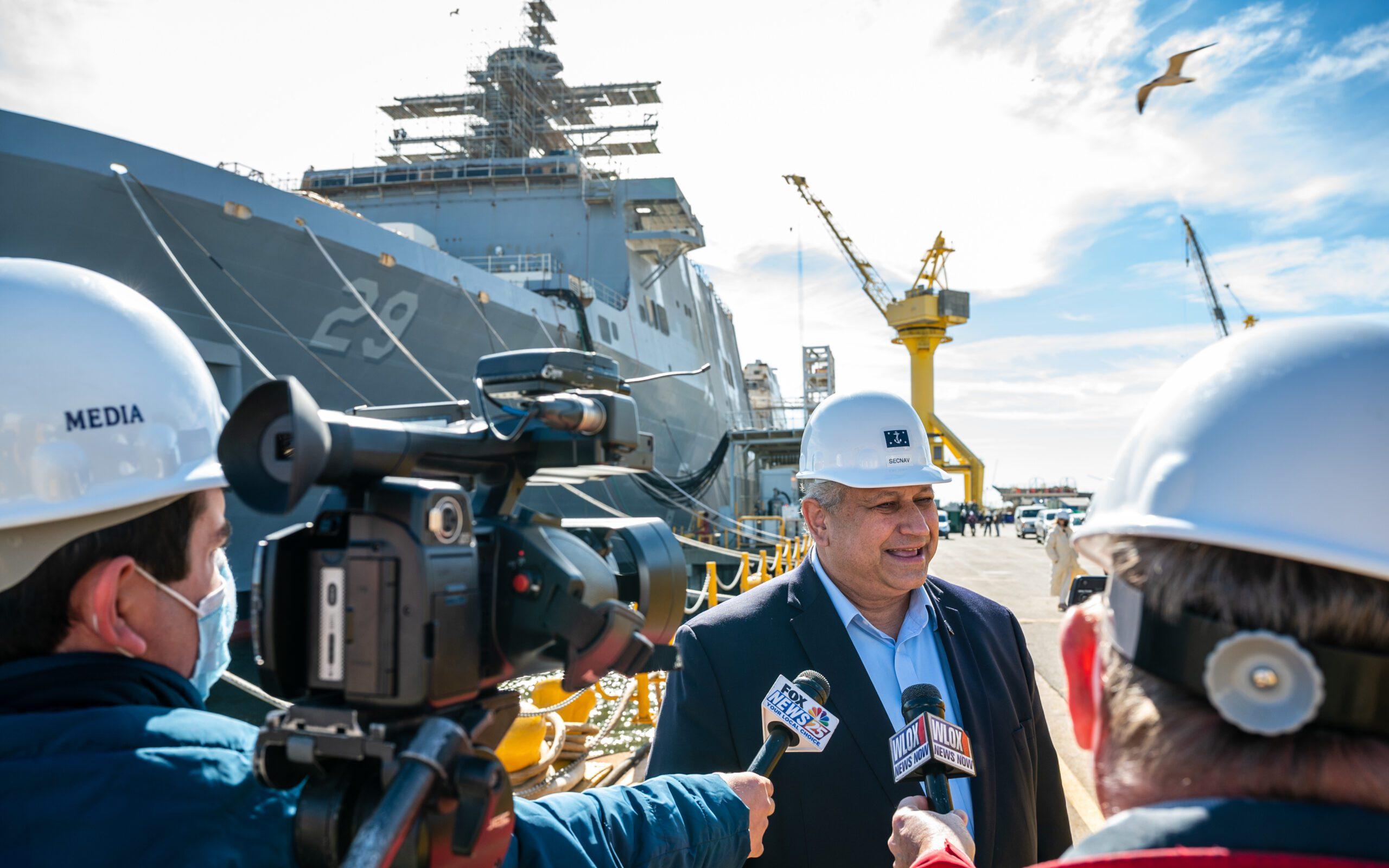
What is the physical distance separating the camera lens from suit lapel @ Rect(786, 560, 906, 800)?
1490 millimetres

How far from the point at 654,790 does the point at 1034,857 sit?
129 cm

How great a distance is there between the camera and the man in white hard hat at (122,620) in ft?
3.20

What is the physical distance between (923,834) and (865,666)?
0.90 meters

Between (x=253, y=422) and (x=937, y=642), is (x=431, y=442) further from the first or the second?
(x=937, y=642)

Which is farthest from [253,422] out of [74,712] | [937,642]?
[937,642]

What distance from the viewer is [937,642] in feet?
8.43

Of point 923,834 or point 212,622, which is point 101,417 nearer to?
point 212,622

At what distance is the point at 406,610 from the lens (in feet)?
3.15

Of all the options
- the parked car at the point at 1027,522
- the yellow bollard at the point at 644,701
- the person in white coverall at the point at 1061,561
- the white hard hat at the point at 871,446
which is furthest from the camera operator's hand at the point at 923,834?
the parked car at the point at 1027,522

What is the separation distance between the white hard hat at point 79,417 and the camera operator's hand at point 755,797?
3.55 feet

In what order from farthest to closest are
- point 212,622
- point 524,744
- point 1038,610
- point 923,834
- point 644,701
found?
point 1038,610
point 644,701
point 524,744
point 923,834
point 212,622

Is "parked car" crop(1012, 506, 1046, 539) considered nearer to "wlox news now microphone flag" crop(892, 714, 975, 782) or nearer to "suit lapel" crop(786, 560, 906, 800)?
"suit lapel" crop(786, 560, 906, 800)

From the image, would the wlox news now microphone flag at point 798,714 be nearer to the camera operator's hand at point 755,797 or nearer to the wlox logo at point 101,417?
the camera operator's hand at point 755,797

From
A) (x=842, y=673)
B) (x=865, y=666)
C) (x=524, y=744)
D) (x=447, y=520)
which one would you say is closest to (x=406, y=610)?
(x=447, y=520)
